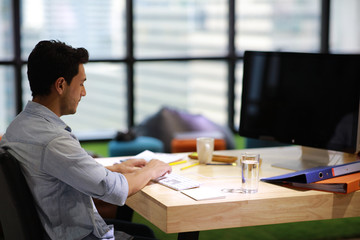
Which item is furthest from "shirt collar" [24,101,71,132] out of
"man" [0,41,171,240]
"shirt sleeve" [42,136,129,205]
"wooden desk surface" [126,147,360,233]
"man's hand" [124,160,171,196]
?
"wooden desk surface" [126,147,360,233]

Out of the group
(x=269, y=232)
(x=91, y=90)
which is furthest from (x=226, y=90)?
(x=269, y=232)

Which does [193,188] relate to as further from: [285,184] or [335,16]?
[335,16]

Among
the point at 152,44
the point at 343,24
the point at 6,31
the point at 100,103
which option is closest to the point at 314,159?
the point at 100,103

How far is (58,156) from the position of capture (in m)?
2.00

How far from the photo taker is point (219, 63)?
6.32 metres

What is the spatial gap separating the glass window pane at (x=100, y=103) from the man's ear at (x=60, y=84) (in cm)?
361

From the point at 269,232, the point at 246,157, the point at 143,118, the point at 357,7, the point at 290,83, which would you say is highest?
the point at 357,7

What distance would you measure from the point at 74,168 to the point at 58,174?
0.06 meters

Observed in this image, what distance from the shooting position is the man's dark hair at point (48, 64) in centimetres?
211

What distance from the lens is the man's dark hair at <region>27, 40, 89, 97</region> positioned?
211 cm

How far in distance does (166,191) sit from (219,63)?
161 inches

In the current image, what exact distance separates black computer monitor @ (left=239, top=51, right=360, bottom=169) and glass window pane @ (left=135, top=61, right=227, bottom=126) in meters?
2.94

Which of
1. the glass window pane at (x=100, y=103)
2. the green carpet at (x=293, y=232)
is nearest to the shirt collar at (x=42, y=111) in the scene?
the green carpet at (x=293, y=232)

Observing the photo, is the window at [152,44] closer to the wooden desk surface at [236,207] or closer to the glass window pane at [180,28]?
the glass window pane at [180,28]
